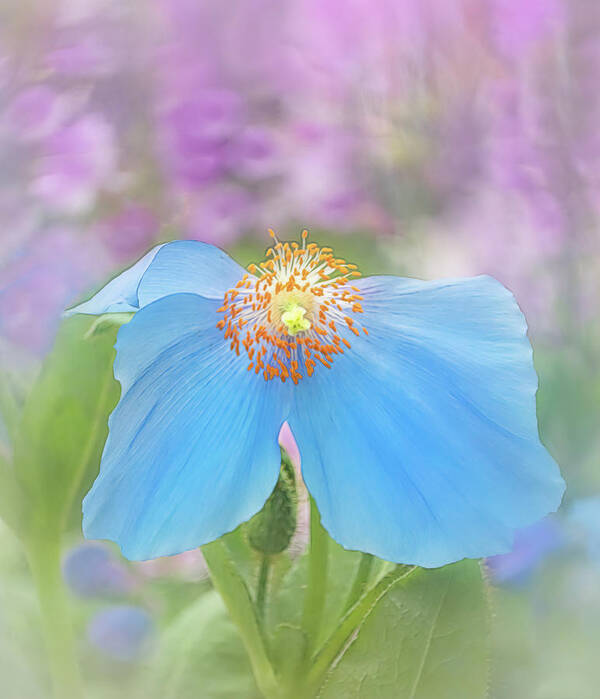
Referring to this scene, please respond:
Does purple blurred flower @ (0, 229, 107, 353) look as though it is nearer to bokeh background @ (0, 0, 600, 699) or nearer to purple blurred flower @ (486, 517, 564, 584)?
bokeh background @ (0, 0, 600, 699)

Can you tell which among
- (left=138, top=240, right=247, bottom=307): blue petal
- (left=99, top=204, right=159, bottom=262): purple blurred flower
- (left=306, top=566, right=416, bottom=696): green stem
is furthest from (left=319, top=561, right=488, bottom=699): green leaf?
(left=99, top=204, right=159, bottom=262): purple blurred flower

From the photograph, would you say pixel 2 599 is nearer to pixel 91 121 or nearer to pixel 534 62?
pixel 91 121

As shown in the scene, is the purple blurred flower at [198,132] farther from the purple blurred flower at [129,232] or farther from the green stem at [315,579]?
the green stem at [315,579]

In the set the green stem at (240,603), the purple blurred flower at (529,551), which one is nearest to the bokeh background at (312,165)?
the purple blurred flower at (529,551)

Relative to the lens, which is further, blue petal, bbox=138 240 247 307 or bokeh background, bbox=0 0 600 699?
bokeh background, bbox=0 0 600 699

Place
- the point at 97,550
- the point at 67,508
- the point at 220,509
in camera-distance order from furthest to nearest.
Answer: the point at 97,550 < the point at 67,508 < the point at 220,509

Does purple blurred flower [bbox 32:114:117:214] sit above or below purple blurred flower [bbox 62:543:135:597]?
above

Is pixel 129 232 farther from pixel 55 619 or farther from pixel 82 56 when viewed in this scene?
pixel 55 619

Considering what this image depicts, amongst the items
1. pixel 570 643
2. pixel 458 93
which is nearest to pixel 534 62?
pixel 458 93
